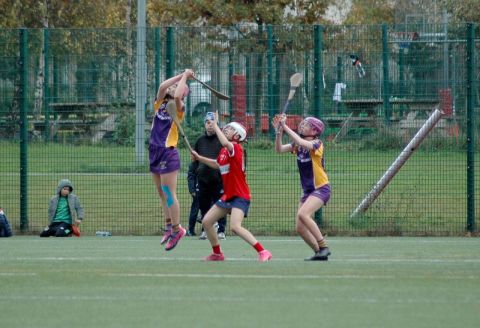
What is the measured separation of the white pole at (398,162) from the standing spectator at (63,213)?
429 cm

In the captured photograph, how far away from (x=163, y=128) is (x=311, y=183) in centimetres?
194

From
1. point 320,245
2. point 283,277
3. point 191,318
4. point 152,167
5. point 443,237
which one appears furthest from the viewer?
point 443,237

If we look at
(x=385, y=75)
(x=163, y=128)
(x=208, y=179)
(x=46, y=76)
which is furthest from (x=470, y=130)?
(x=46, y=76)

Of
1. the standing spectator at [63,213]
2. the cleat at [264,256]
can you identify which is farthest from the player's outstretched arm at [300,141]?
the standing spectator at [63,213]

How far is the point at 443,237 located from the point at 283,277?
6.81 meters

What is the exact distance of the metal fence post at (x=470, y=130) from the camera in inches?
675

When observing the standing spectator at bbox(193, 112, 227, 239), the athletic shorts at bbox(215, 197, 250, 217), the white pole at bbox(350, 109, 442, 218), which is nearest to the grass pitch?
the athletic shorts at bbox(215, 197, 250, 217)

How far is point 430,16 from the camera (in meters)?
38.7

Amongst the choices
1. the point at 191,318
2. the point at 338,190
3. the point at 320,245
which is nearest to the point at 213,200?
the point at 338,190

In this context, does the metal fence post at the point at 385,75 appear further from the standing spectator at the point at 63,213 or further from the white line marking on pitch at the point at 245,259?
the standing spectator at the point at 63,213

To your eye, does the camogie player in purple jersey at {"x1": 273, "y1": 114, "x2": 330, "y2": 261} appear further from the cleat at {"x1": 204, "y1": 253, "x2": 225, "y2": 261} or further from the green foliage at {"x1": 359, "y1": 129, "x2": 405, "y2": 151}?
the green foliage at {"x1": 359, "y1": 129, "x2": 405, "y2": 151}

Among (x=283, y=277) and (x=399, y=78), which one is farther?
(x=399, y=78)

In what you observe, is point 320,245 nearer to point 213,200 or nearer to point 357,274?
point 357,274

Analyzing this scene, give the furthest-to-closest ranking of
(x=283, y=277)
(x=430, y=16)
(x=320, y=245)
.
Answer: (x=430, y=16) < (x=320, y=245) < (x=283, y=277)
